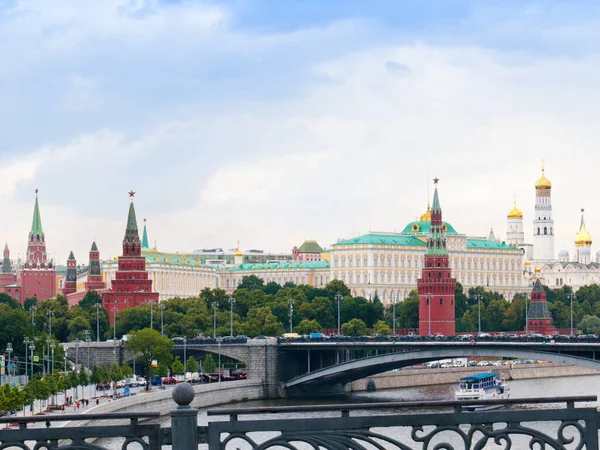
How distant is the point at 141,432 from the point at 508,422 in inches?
98.8

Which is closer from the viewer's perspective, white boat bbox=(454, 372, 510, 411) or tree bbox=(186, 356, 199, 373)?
white boat bbox=(454, 372, 510, 411)

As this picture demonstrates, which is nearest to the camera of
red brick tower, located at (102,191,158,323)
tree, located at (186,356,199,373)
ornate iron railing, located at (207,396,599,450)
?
ornate iron railing, located at (207,396,599,450)

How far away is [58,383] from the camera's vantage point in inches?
2857

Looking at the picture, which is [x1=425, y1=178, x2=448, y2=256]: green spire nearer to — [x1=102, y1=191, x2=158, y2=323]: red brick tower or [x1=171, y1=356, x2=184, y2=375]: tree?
[x1=102, y1=191, x2=158, y2=323]: red brick tower

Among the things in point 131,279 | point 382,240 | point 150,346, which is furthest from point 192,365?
point 382,240

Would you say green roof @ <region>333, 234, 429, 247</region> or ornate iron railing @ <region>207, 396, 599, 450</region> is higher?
green roof @ <region>333, 234, 429, 247</region>

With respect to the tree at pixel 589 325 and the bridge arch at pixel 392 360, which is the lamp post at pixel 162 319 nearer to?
the bridge arch at pixel 392 360

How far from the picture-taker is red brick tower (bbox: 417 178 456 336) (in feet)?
471

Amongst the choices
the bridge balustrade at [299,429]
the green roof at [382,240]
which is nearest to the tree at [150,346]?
the bridge balustrade at [299,429]

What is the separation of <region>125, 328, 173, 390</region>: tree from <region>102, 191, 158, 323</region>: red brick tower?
53853 mm

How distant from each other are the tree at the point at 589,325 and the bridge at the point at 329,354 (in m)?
51.7

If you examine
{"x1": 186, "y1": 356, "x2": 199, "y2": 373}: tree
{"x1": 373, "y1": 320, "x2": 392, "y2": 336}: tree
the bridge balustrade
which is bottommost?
{"x1": 186, "y1": 356, "x2": 199, "y2": 373}: tree

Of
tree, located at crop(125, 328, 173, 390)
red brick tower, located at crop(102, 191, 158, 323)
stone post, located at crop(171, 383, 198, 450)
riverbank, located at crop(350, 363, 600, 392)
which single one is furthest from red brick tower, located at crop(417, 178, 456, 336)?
stone post, located at crop(171, 383, 198, 450)

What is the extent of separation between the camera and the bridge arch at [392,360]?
82.2 metres
